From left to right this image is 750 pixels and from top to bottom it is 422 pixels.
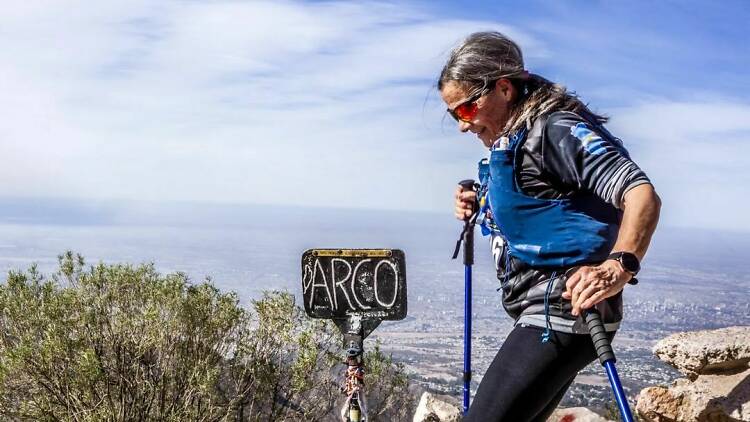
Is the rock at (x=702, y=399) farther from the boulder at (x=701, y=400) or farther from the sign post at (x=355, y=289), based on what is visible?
the sign post at (x=355, y=289)

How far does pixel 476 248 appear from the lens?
388 centimetres

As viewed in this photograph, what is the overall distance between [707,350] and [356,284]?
6.62ft

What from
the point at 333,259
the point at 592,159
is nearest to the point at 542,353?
the point at 592,159

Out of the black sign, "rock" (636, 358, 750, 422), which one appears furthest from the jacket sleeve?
"rock" (636, 358, 750, 422)

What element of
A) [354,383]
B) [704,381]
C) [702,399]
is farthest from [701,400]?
[354,383]

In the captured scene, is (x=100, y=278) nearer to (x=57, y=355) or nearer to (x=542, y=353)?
(x=57, y=355)

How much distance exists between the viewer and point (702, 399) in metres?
4.29

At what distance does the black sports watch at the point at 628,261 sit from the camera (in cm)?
224

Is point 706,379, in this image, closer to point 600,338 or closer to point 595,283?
point 600,338

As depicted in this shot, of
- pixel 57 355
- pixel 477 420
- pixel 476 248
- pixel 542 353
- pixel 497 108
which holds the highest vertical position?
Answer: pixel 497 108

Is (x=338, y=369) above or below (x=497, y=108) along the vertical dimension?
below

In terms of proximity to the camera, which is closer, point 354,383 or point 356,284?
point 354,383

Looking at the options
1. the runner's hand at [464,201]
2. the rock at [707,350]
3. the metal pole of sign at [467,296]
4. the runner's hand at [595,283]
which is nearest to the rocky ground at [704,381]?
the rock at [707,350]

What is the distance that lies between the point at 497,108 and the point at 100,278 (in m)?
5.28
